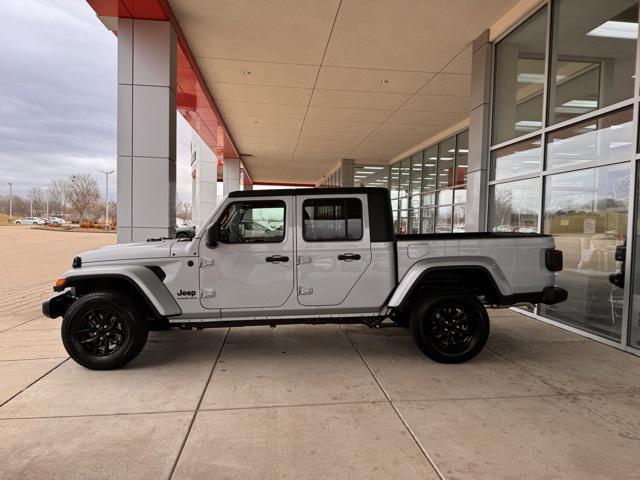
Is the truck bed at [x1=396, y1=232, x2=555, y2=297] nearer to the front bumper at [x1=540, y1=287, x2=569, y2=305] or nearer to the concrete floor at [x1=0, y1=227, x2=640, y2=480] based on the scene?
the front bumper at [x1=540, y1=287, x2=569, y2=305]

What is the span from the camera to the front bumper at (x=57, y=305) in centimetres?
450

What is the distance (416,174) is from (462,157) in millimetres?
4247

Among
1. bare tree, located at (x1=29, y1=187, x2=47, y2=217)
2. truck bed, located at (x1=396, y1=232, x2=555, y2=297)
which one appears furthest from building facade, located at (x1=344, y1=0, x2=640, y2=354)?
bare tree, located at (x1=29, y1=187, x2=47, y2=217)

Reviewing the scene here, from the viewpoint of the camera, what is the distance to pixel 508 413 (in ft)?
11.7

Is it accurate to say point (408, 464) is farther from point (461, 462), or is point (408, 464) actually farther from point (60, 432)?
point (60, 432)

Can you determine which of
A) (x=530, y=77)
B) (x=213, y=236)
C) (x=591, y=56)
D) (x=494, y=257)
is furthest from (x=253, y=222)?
(x=530, y=77)

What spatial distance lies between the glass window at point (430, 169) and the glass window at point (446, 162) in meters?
0.43

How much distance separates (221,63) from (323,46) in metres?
2.38

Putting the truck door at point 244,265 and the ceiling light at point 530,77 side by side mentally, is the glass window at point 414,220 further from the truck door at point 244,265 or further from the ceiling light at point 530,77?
the truck door at point 244,265

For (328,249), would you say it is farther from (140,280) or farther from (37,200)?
(37,200)

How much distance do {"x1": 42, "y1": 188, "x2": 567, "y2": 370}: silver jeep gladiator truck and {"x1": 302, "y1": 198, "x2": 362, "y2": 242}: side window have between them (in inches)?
0.4

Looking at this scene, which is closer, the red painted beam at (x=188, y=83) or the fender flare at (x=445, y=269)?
the fender flare at (x=445, y=269)

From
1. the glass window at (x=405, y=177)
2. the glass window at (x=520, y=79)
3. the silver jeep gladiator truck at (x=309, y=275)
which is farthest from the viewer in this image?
the glass window at (x=405, y=177)

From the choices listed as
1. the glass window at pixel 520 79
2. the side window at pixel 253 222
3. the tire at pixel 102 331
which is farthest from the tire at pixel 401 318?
the glass window at pixel 520 79
